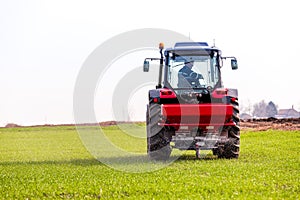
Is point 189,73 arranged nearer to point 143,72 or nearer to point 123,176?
point 143,72

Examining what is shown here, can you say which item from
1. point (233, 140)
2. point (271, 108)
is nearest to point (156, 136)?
point (233, 140)

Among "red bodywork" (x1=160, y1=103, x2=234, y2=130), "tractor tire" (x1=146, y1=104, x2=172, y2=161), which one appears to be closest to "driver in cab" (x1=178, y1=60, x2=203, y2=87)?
"red bodywork" (x1=160, y1=103, x2=234, y2=130)

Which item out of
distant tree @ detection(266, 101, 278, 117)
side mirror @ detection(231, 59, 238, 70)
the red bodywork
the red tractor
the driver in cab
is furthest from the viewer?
distant tree @ detection(266, 101, 278, 117)

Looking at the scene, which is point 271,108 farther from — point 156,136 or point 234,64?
point 156,136

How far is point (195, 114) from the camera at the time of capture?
60.5 ft

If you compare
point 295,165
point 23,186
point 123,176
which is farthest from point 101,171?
point 295,165

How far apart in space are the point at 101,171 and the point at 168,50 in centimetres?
587

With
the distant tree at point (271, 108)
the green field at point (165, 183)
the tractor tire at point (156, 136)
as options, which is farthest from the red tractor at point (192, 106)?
the distant tree at point (271, 108)

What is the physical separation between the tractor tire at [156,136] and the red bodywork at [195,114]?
384 mm

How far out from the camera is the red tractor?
18.6 metres

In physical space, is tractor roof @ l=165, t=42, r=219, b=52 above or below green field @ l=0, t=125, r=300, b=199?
above

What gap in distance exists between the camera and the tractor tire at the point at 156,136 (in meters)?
19.0

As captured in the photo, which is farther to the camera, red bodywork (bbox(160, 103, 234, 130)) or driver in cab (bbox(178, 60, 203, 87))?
driver in cab (bbox(178, 60, 203, 87))

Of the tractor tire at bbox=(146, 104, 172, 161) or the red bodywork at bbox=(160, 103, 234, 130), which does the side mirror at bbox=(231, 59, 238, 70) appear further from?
the tractor tire at bbox=(146, 104, 172, 161)
